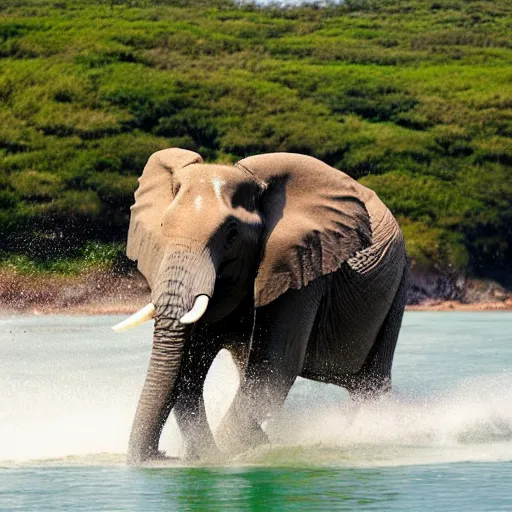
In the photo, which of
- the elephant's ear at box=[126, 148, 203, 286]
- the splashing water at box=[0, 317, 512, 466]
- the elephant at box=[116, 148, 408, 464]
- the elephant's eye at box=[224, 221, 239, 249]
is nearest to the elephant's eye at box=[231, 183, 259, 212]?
the elephant at box=[116, 148, 408, 464]

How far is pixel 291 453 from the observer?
9.56 m

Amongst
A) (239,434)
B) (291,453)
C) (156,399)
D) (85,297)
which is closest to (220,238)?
(156,399)

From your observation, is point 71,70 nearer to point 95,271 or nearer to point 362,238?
point 95,271

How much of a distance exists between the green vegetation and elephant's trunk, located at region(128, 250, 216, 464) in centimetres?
3460

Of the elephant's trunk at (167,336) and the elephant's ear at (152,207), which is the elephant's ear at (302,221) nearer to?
the elephant's ear at (152,207)

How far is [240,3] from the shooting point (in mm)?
75062

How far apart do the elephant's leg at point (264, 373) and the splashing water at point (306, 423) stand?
153 mm

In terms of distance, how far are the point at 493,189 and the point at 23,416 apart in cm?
3693

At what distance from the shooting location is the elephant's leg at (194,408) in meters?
9.04

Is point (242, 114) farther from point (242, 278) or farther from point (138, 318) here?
point (138, 318)

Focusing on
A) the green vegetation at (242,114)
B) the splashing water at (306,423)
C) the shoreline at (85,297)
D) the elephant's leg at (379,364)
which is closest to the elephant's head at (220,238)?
the splashing water at (306,423)

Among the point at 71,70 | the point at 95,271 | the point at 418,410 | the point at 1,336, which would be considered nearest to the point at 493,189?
the point at 95,271

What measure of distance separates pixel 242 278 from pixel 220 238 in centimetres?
54

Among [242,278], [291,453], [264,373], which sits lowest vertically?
[291,453]
